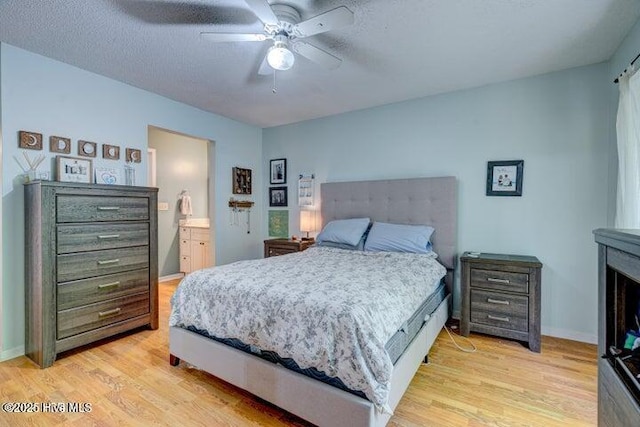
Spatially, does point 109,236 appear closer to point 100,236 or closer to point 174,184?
point 100,236

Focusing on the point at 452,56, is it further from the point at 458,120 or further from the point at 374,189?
the point at 374,189

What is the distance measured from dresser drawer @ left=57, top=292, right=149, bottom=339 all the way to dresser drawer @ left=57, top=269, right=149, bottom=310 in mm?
45

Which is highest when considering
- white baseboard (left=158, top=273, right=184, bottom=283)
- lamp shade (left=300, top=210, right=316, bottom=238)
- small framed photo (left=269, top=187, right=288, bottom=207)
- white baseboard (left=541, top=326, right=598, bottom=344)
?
small framed photo (left=269, top=187, right=288, bottom=207)

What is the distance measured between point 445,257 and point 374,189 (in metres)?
1.09

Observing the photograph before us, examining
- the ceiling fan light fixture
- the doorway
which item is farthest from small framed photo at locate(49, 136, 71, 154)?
the ceiling fan light fixture

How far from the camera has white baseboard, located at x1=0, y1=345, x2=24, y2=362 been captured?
7.55ft

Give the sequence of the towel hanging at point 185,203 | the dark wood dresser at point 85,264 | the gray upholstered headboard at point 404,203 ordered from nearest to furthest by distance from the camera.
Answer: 1. the dark wood dresser at point 85,264
2. the gray upholstered headboard at point 404,203
3. the towel hanging at point 185,203

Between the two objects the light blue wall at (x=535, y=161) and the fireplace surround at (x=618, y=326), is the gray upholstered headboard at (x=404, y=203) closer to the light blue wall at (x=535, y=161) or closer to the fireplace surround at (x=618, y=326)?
the light blue wall at (x=535, y=161)

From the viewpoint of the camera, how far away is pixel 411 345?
1854mm

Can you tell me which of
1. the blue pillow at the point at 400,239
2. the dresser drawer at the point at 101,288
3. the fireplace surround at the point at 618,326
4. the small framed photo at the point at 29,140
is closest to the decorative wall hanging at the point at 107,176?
the small framed photo at the point at 29,140

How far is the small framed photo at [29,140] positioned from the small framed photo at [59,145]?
0.24ft

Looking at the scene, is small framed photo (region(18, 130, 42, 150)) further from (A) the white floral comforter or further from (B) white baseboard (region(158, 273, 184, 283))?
(B) white baseboard (region(158, 273, 184, 283))

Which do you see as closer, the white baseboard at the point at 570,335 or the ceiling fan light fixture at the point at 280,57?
the ceiling fan light fixture at the point at 280,57

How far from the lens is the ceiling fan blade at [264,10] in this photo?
1.51 meters
